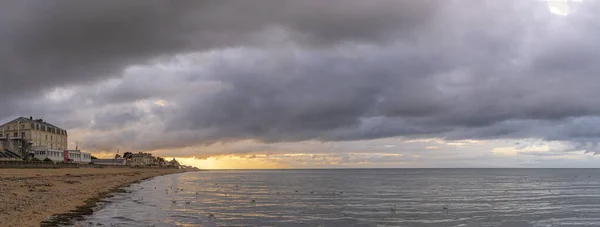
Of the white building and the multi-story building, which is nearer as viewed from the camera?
the white building


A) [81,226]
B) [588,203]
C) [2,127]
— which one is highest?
[2,127]

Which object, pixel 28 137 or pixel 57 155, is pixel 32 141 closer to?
pixel 28 137

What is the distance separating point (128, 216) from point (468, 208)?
34.0 m

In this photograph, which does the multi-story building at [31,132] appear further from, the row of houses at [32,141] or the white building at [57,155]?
the white building at [57,155]

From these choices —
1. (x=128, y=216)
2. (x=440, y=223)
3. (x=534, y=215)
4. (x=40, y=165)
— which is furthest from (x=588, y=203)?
(x=40, y=165)

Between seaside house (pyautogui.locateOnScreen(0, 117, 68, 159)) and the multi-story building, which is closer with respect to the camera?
seaside house (pyautogui.locateOnScreen(0, 117, 68, 159))

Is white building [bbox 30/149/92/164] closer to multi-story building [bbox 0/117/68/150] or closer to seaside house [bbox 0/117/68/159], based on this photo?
seaside house [bbox 0/117/68/159]

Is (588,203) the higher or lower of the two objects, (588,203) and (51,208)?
the lower

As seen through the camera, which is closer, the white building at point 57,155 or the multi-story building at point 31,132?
the white building at point 57,155

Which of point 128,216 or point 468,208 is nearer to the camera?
point 128,216

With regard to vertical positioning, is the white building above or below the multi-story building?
below

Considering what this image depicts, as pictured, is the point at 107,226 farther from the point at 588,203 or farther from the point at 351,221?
the point at 588,203

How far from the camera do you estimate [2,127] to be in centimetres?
16200

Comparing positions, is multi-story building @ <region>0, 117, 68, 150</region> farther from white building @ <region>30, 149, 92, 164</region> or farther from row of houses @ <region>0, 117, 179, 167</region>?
white building @ <region>30, 149, 92, 164</region>
